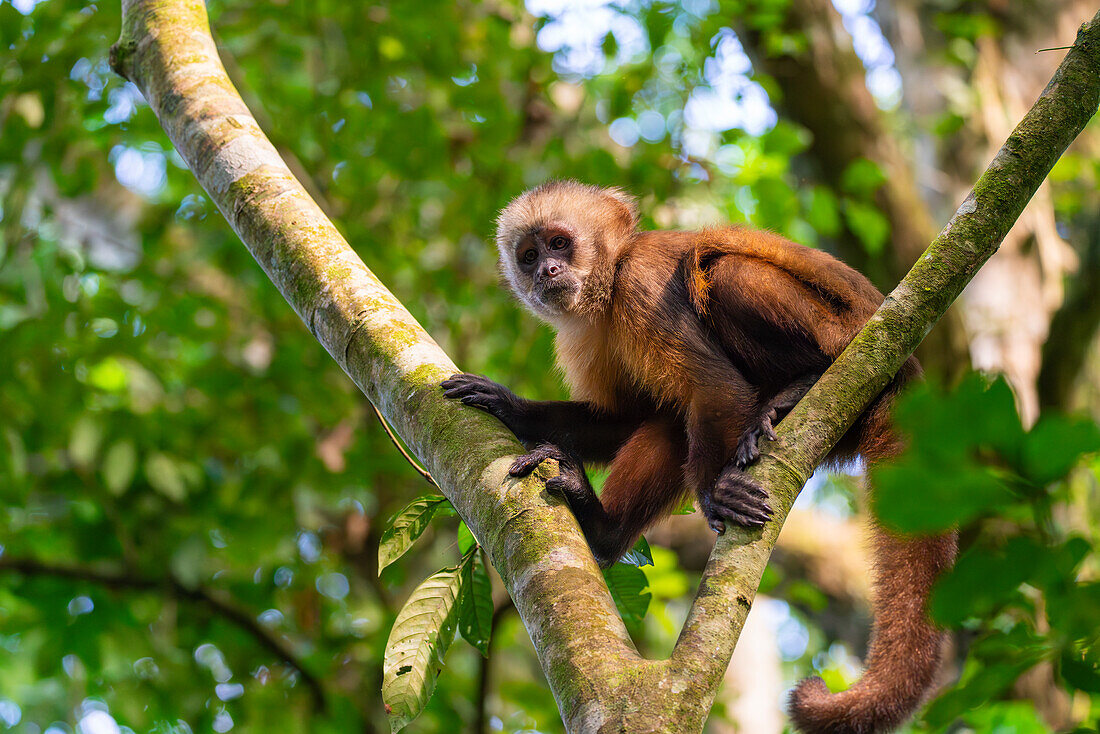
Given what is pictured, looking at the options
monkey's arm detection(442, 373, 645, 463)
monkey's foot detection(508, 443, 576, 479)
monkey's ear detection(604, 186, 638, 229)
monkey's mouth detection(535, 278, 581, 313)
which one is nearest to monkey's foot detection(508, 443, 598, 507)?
monkey's foot detection(508, 443, 576, 479)

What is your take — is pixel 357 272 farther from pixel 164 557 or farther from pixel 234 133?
pixel 164 557

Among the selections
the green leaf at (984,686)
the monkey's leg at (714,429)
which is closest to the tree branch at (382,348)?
the green leaf at (984,686)

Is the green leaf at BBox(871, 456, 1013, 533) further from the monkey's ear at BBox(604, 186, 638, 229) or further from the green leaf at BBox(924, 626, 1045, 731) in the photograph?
the monkey's ear at BBox(604, 186, 638, 229)

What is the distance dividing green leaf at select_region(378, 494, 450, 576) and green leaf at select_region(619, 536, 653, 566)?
843 millimetres

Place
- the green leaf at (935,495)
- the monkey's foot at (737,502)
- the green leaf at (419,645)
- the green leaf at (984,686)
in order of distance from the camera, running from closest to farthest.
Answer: the green leaf at (935,495) < the green leaf at (984,686) < the monkey's foot at (737,502) < the green leaf at (419,645)

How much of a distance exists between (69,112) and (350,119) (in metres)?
1.63

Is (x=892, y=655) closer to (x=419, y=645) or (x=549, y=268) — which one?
(x=419, y=645)

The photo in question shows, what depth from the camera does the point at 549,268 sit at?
409cm

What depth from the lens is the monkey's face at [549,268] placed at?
4.03m

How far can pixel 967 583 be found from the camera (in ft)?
3.53

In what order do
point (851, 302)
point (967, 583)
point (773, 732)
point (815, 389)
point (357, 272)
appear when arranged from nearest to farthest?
point (967, 583) < point (815, 389) < point (357, 272) < point (851, 302) < point (773, 732)

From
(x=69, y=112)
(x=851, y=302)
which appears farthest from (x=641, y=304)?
(x=69, y=112)

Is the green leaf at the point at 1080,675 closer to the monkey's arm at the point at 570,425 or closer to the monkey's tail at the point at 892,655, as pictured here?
the monkey's tail at the point at 892,655

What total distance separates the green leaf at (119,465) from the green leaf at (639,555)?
2.76 meters
